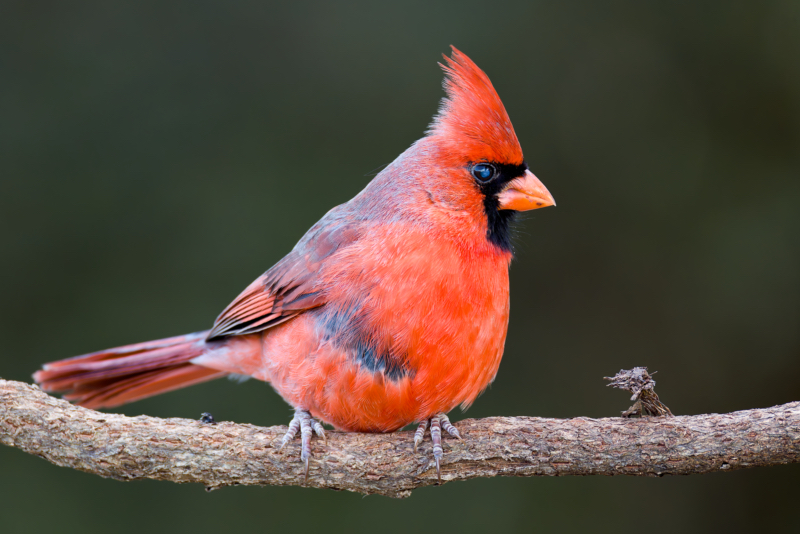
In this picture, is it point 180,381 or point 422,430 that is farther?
point 180,381

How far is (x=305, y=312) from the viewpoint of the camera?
261 centimetres

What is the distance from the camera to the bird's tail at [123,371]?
3053mm

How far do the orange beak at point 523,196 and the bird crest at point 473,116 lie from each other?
0.10 m

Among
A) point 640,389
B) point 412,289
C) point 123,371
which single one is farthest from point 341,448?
point 123,371

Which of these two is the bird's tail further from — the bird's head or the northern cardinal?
the bird's head

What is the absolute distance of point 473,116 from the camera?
8.27 ft

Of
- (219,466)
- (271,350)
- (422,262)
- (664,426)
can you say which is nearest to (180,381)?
(271,350)

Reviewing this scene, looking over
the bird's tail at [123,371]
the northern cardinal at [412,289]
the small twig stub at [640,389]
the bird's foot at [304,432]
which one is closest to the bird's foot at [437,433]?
the northern cardinal at [412,289]

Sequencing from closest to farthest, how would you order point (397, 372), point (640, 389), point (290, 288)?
point (640, 389) → point (397, 372) → point (290, 288)

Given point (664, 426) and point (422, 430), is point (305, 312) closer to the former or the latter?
point (422, 430)

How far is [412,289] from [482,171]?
1.76 ft

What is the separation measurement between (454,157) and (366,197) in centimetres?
41

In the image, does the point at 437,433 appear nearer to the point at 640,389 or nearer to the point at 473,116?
the point at 640,389

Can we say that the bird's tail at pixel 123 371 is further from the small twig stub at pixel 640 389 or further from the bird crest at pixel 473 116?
the small twig stub at pixel 640 389
